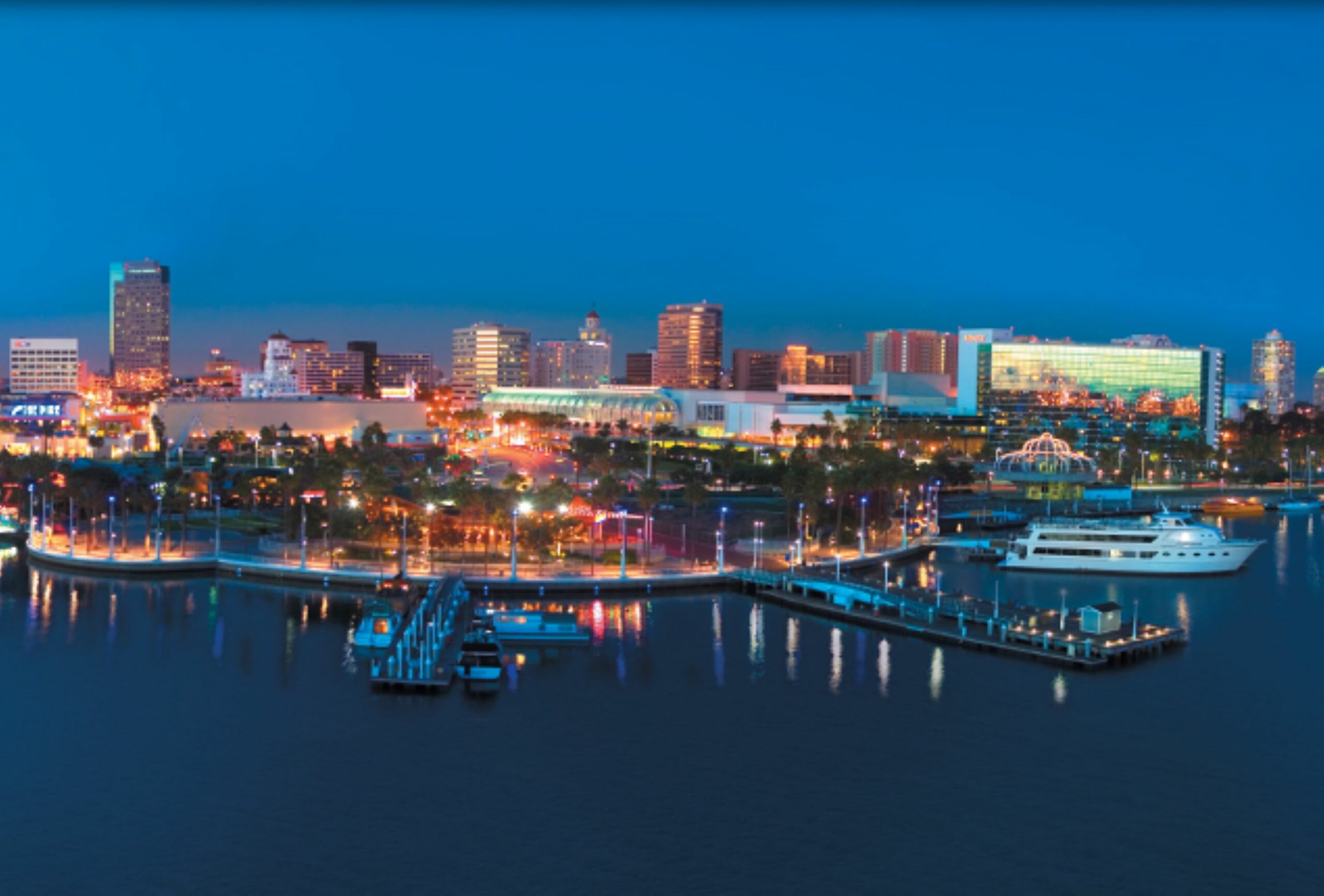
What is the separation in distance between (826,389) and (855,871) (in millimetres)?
69479

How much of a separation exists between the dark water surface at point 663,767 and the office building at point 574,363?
11627 cm

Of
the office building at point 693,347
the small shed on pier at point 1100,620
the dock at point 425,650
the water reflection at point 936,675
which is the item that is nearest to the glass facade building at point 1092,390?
the small shed on pier at point 1100,620

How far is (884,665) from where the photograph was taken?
67.0 feet

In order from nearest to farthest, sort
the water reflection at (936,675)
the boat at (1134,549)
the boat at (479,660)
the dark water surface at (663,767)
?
1. the dark water surface at (663,767)
2. the water reflection at (936,675)
3. the boat at (479,660)
4. the boat at (1134,549)

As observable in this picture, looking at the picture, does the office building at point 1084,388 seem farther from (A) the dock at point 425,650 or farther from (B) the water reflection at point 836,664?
(A) the dock at point 425,650

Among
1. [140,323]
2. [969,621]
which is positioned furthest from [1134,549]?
[140,323]

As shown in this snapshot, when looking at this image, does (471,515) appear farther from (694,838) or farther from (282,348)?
(282,348)

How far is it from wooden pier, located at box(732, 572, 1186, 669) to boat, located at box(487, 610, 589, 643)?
552cm

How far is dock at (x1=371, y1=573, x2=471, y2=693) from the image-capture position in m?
18.5

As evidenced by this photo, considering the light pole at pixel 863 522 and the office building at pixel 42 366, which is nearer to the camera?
the light pole at pixel 863 522

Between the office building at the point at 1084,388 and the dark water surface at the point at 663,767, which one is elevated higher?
the office building at the point at 1084,388

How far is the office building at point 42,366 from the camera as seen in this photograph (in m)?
93.4

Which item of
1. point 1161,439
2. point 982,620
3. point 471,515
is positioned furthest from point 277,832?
point 1161,439

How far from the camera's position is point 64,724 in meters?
16.6
